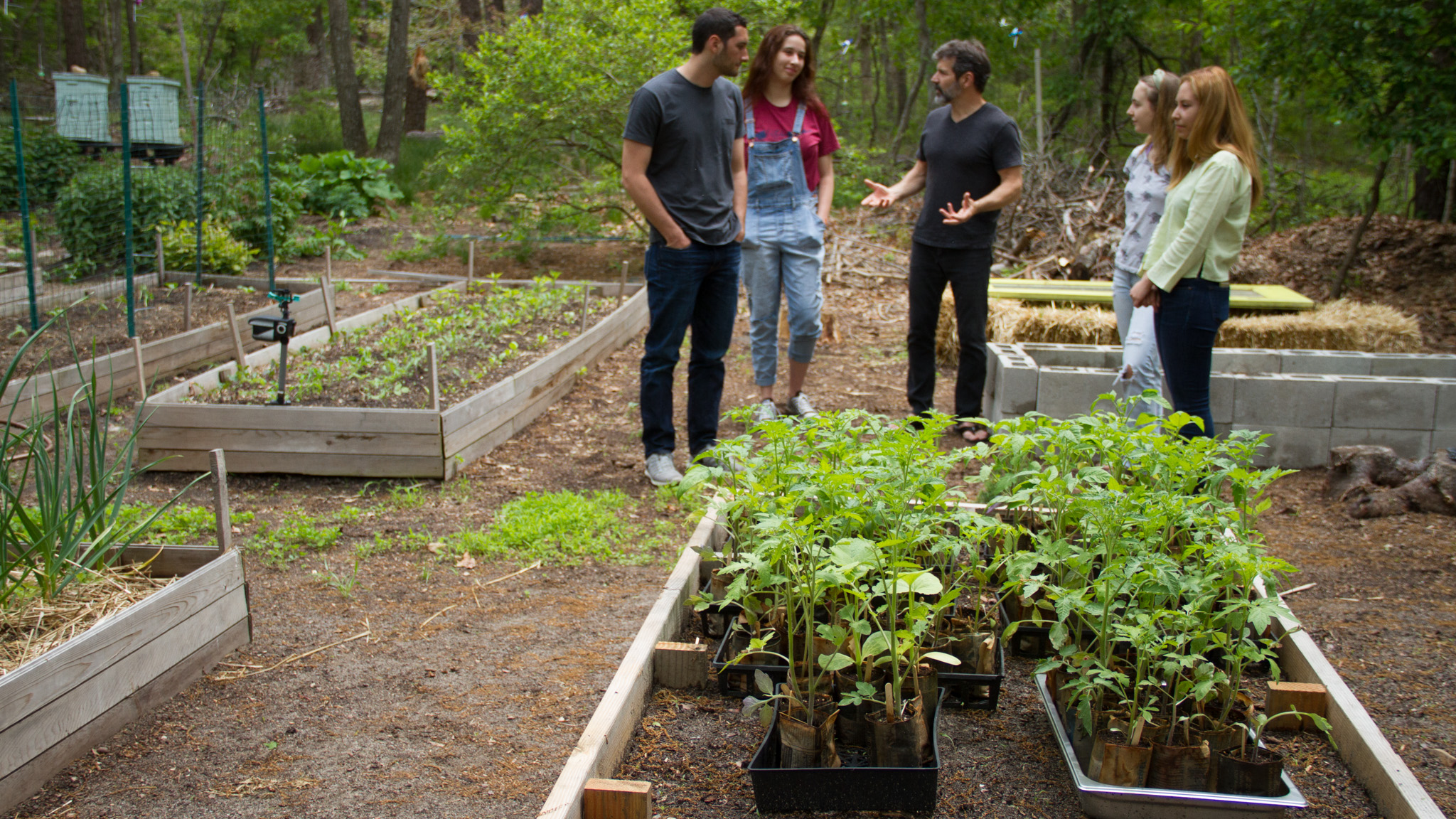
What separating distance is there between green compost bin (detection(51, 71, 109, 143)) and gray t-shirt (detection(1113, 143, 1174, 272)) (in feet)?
36.5

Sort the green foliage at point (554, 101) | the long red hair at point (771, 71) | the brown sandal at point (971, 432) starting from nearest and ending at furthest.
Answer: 1. the long red hair at point (771, 71)
2. the brown sandal at point (971, 432)
3. the green foliage at point (554, 101)

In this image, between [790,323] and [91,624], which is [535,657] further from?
[790,323]

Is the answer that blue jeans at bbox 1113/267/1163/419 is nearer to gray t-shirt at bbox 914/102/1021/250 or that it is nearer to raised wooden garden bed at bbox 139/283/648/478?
gray t-shirt at bbox 914/102/1021/250

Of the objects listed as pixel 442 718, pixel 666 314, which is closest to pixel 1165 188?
pixel 666 314

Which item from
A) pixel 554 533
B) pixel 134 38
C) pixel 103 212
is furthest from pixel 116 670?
pixel 134 38

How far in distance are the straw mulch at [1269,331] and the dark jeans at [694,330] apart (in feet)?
7.23

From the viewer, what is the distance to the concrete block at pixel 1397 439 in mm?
4453

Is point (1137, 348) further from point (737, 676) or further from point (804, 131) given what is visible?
point (737, 676)

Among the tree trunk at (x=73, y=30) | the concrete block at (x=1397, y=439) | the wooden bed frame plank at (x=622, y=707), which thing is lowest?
the wooden bed frame plank at (x=622, y=707)

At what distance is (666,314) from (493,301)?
3416 millimetres

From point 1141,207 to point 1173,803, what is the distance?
3.17 meters

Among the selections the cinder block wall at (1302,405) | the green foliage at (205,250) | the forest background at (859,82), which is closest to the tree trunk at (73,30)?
the forest background at (859,82)

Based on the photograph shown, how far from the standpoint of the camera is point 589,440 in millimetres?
5094

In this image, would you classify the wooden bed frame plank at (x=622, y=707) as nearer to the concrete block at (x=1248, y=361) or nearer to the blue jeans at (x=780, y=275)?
the blue jeans at (x=780, y=275)
